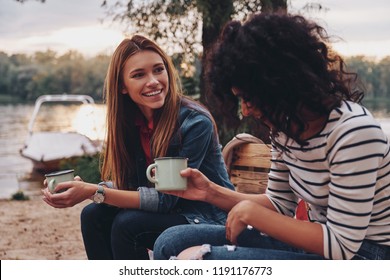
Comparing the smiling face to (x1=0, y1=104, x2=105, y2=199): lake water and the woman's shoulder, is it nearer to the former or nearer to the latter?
the woman's shoulder

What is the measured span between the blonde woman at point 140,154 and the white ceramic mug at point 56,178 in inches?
0.6

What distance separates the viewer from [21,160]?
6.05 metres

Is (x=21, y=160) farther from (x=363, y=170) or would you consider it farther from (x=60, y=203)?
(x=363, y=170)

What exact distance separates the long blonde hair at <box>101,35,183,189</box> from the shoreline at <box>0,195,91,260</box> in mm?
1258

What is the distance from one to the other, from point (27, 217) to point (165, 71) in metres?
2.52

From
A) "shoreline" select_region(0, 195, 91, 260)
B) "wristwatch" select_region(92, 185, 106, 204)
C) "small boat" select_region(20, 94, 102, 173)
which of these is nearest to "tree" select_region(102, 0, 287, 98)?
"shoreline" select_region(0, 195, 91, 260)

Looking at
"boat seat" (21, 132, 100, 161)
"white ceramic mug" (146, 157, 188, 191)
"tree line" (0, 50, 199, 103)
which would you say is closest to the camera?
"white ceramic mug" (146, 157, 188, 191)

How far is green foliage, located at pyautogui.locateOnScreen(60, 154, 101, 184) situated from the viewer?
4.54 meters

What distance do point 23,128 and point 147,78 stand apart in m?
5.23

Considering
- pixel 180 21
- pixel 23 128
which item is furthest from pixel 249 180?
pixel 23 128

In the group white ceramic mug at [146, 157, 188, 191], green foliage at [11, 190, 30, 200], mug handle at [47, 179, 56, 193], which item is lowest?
green foliage at [11, 190, 30, 200]

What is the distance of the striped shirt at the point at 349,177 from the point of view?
1036 millimetres

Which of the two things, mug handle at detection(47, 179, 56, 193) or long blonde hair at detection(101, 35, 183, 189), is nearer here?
mug handle at detection(47, 179, 56, 193)
